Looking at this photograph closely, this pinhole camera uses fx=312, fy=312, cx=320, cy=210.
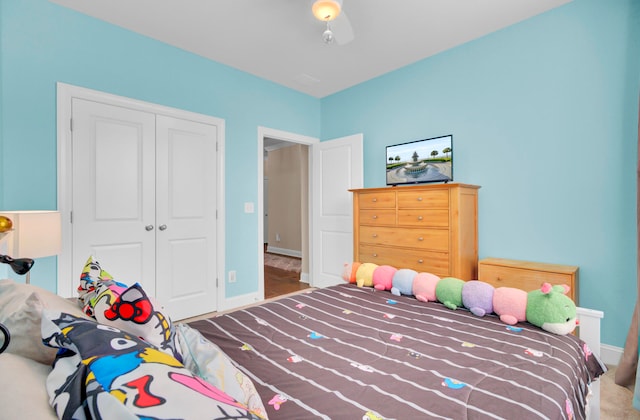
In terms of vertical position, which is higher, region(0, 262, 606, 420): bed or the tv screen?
the tv screen

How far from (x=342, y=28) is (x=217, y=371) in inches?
88.6

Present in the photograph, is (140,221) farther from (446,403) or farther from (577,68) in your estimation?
(577,68)

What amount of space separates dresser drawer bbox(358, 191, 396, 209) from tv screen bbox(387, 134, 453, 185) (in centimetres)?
35

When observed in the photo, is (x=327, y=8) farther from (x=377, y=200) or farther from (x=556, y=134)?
(x=556, y=134)

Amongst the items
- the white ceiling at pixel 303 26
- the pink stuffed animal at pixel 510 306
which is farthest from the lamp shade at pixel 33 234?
the pink stuffed animal at pixel 510 306

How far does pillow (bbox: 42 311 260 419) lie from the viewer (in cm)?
45

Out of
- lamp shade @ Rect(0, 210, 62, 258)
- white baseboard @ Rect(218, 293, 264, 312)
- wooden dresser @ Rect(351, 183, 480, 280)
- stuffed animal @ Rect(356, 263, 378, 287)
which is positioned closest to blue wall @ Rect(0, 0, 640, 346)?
white baseboard @ Rect(218, 293, 264, 312)

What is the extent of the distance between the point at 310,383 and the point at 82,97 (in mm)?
2917

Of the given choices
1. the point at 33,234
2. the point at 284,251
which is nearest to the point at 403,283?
the point at 33,234

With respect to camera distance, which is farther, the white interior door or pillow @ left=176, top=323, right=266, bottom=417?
the white interior door

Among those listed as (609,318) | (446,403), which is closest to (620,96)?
(609,318)

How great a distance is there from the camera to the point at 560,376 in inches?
41.8

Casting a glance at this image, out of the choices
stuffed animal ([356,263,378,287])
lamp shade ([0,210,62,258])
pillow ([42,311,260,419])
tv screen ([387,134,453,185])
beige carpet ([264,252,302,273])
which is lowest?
beige carpet ([264,252,302,273])

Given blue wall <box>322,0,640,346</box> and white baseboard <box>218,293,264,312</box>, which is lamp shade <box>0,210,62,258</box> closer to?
white baseboard <box>218,293,264,312</box>
